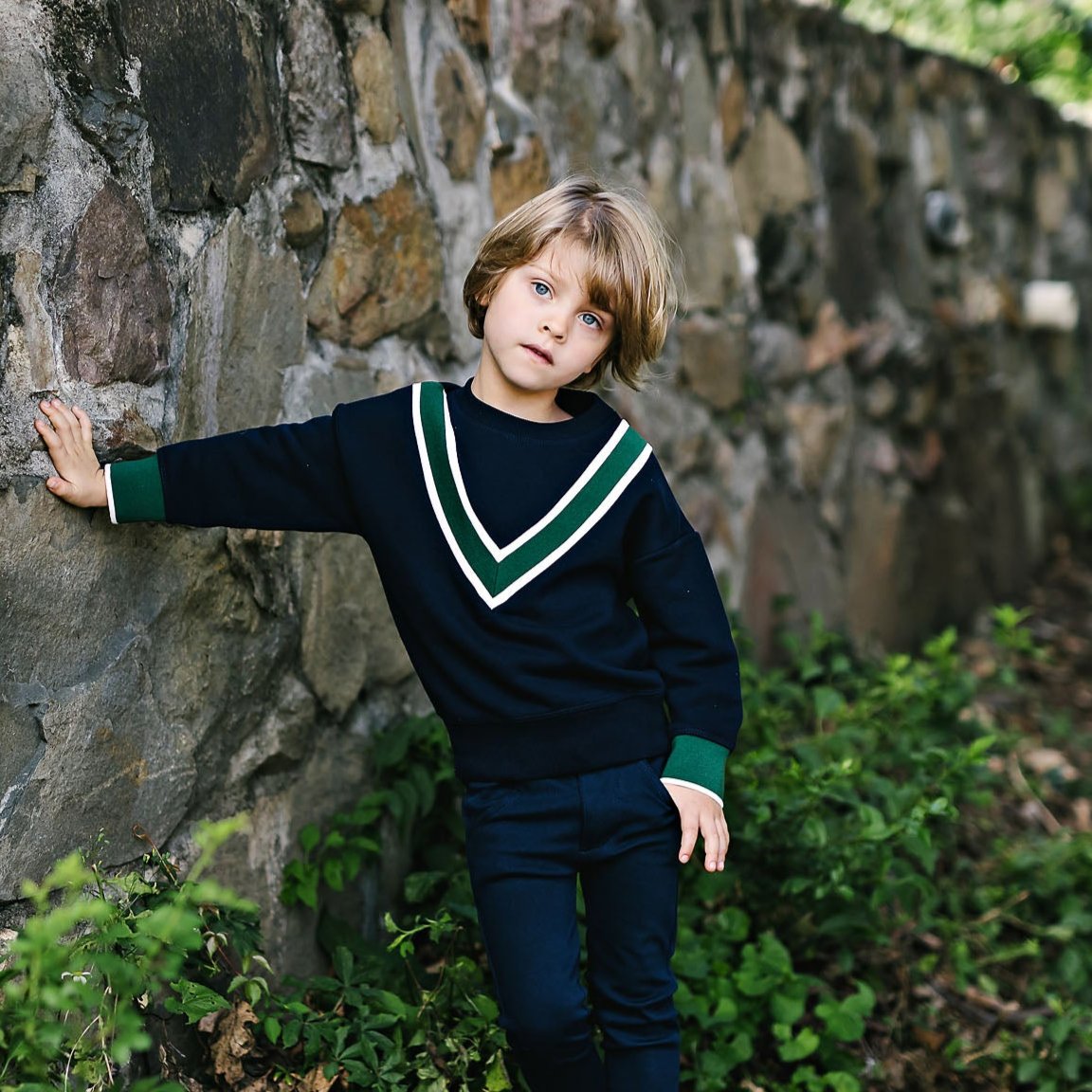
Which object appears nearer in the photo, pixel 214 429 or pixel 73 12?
pixel 73 12

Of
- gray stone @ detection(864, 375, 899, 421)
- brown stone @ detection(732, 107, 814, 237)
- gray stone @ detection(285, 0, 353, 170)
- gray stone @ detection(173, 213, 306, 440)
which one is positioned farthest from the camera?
gray stone @ detection(864, 375, 899, 421)

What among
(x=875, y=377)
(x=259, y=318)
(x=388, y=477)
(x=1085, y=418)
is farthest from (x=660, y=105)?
(x=1085, y=418)

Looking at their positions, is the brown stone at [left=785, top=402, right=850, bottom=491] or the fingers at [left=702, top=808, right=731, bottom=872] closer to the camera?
the fingers at [left=702, top=808, right=731, bottom=872]

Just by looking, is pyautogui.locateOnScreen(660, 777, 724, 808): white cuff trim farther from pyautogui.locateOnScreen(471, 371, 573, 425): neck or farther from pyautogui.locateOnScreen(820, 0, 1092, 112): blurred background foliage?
pyautogui.locateOnScreen(820, 0, 1092, 112): blurred background foliage

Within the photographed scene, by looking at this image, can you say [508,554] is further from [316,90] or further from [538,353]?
[316,90]

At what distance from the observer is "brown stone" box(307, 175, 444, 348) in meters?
2.16

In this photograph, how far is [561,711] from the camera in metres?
1.76

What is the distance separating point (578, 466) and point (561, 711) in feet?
1.02

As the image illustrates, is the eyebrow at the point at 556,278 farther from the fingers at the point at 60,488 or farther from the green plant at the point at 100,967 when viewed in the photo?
the green plant at the point at 100,967

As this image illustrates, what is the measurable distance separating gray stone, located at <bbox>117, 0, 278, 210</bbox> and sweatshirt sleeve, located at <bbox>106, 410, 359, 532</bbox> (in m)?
0.32

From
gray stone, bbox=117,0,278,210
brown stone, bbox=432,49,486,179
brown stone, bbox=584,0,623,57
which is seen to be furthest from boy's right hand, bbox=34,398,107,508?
brown stone, bbox=584,0,623,57

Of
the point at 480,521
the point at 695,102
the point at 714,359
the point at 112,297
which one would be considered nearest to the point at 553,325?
the point at 480,521

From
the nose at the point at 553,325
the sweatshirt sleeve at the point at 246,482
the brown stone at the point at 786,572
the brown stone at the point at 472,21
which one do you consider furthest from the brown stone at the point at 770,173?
the sweatshirt sleeve at the point at 246,482

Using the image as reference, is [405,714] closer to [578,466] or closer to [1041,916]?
[578,466]
